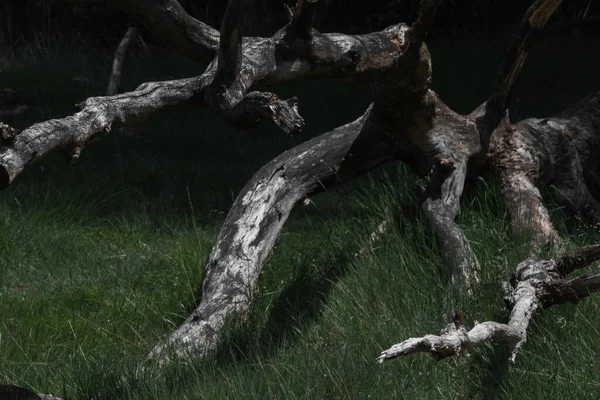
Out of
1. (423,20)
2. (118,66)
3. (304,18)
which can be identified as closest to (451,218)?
(423,20)

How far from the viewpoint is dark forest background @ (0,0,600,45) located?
10.6 m

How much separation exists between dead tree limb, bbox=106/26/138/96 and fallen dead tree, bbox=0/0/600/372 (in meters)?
3.47

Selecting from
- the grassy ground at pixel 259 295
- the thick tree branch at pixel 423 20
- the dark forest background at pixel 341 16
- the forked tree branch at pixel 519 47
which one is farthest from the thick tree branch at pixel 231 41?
the dark forest background at pixel 341 16

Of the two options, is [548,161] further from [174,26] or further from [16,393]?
[16,393]

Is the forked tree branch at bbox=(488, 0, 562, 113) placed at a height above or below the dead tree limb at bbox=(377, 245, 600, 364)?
above

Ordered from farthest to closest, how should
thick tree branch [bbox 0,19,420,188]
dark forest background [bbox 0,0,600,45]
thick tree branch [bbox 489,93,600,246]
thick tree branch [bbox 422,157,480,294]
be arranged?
dark forest background [bbox 0,0,600,45]
thick tree branch [bbox 489,93,600,246]
thick tree branch [bbox 422,157,480,294]
thick tree branch [bbox 0,19,420,188]

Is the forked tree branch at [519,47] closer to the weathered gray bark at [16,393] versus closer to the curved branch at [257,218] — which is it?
the curved branch at [257,218]

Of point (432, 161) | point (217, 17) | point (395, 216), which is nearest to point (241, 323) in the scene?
point (395, 216)

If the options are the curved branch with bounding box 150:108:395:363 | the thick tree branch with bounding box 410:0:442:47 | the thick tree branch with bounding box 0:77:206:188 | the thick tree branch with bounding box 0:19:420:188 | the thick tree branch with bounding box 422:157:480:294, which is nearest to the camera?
the thick tree branch with bounding box 0:77:206:188

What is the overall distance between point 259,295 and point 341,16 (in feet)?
23.7

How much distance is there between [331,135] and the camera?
16.2ft

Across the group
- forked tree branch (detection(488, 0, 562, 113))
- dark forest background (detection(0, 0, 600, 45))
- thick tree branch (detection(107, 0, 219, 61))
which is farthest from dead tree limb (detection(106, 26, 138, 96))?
thick tree branch (detection(107, 0, 219, 61))

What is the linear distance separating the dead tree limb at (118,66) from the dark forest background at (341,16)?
2.13 meters

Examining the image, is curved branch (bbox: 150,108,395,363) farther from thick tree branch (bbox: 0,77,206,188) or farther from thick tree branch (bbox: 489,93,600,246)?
thick tree branch (bbox: 0,77,206,188)
